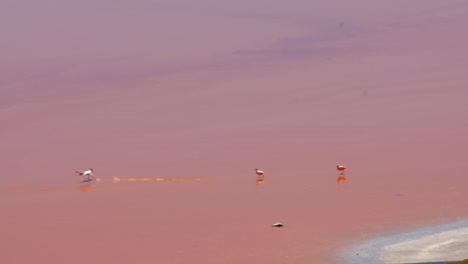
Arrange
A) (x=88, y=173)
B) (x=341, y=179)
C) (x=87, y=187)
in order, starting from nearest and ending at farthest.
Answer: (x=341, y=179) < (x=87, y=187) < (x=88, y=173)

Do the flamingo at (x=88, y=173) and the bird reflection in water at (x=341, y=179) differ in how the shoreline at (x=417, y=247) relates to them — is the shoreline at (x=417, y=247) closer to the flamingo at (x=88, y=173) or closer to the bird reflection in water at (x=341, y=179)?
the bird reflection in water at (x=341, y=179)

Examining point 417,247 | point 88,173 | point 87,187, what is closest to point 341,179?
point 87,187

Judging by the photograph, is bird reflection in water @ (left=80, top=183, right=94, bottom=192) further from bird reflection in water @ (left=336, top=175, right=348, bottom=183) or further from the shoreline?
the shoreline

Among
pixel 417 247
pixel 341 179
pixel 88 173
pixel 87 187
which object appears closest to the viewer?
pixel 417 247

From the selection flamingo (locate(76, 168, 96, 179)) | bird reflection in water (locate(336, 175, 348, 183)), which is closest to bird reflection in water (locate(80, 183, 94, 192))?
flamingo (locate(76, 168, 96, 179))

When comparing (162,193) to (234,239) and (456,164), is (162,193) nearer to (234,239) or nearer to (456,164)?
(234,239)

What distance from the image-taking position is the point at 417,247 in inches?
786

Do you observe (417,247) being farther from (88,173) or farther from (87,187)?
(88,173)

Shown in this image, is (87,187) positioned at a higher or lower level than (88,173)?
lower

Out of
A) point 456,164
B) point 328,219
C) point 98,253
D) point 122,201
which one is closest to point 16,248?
point 98,253

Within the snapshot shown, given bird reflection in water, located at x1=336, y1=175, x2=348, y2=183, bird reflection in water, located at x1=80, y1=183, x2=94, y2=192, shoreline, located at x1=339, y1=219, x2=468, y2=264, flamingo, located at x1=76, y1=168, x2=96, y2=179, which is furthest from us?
flamingo, located at x1=76, y1=168, x2=96, y2=179

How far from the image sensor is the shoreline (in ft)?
62.0

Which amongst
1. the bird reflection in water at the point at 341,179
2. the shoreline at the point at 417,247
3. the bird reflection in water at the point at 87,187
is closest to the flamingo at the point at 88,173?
the bird reflection in water at the point at 87,187

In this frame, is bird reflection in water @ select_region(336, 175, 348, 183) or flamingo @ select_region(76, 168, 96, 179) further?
flamingo @ select_region(76, 168, 96, 179)
